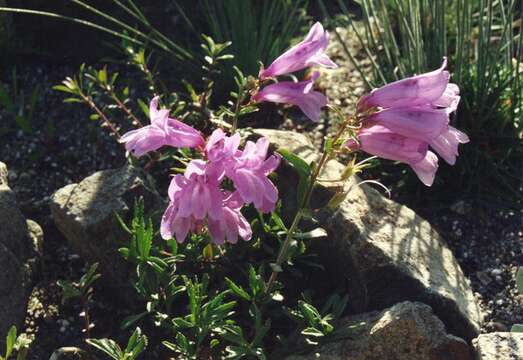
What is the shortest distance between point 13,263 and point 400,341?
1.30 m

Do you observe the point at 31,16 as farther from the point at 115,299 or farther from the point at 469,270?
the point at 469,270

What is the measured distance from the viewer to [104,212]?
2.92 meters

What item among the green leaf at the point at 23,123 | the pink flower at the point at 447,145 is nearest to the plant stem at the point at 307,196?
the pink flower at the point at 447,145

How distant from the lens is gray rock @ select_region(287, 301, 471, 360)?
102 inches

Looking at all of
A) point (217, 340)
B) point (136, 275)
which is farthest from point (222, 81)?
→ point (217, 340)

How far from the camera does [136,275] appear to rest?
2904mm

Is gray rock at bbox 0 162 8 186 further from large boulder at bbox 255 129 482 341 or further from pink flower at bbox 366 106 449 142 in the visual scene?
pink flower at bbox 366 106 449 142

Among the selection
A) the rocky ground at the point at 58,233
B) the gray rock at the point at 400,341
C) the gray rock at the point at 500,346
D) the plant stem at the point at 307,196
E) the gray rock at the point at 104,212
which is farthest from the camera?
the rocky ground at the point at 58,233

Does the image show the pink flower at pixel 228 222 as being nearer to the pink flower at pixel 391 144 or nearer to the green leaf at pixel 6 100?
the pink flower at pixel 391 144

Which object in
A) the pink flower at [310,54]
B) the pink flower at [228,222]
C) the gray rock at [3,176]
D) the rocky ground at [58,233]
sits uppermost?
the pink flower at [310,54]

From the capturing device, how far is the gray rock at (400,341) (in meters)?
2.60

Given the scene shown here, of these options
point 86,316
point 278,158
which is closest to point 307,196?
point 278,158

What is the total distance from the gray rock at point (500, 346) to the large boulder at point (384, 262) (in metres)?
0.29

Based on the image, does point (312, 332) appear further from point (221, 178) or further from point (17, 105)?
point (17, 105)
